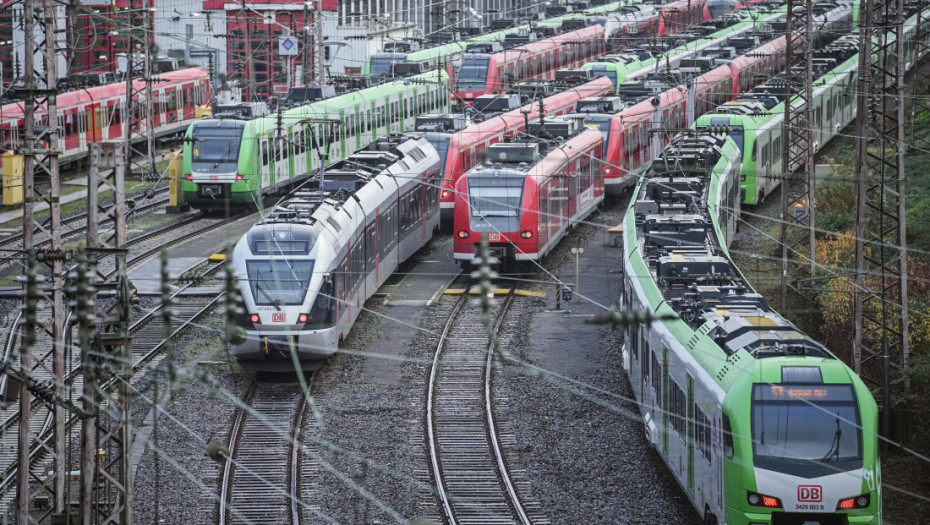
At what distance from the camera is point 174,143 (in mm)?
56594

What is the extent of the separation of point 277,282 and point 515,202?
874cm

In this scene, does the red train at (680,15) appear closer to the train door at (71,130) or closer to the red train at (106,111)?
the red train at (106,111)

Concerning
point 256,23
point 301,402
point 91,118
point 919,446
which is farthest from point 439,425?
point 256,23

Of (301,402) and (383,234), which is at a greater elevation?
(383,234)

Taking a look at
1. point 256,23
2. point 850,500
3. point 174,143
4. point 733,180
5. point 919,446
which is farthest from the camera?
point 256,23

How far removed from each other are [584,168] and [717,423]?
21.5 metres

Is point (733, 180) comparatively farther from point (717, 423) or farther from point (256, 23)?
point (256, 23)

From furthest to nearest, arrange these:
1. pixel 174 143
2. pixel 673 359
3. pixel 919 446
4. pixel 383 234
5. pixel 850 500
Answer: pixel 174 143 → pixel 383 234 → pixel 919 446 → pixel 673 359 → pixel 850 500

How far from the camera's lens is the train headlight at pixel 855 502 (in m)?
15.6

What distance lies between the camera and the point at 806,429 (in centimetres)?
1581

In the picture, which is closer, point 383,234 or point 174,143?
point 383,234

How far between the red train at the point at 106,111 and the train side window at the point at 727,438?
2690 cm

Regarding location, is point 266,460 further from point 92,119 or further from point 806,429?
point 92,119

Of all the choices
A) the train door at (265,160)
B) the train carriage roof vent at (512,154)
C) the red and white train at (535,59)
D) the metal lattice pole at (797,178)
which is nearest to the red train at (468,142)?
the train carriage roof vent at (512,154)
